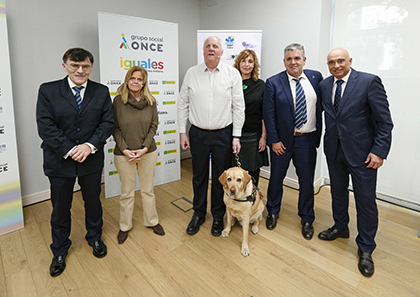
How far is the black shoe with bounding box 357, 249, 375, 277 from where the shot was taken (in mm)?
2031

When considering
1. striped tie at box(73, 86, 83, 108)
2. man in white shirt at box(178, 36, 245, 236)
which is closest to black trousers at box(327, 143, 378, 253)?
man in white shirt at box(178, 36, 245, 236)

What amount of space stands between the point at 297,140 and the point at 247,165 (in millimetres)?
555

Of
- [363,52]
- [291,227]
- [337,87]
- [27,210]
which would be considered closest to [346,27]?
[363,52]

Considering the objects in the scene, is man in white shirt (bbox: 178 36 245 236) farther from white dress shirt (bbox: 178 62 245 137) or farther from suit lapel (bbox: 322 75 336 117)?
suit lapel (bbox: 322 75 336 117)

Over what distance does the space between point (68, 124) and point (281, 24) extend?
309 centimetres

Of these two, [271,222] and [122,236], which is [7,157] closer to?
[122,236]

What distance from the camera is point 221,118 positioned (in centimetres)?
240

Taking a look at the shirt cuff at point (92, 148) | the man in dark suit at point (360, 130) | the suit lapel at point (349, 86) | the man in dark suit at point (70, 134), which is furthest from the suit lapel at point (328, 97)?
the shirt cuff at point (92, 148)

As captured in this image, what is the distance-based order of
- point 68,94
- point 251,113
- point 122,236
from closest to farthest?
point 68,94 → point 122,236 → point 251,113

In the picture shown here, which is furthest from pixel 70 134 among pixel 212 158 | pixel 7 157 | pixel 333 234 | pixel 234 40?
pixel 234 40

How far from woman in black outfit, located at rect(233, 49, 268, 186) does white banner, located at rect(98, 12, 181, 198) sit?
1350 mm

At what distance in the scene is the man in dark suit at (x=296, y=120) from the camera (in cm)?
241

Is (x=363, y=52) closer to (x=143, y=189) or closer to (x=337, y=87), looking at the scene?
(x=337, y=87)

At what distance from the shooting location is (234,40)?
12.4 ft
